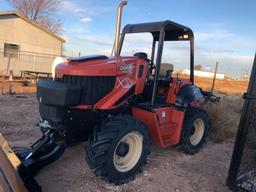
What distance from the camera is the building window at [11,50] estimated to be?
51.1 feet

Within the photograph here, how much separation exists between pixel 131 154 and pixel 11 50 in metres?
14.5

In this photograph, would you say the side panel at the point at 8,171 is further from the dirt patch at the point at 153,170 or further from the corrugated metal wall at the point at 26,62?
the corrugated metal wall at the point at 26,62

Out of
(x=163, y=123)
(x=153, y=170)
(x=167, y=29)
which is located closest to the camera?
(x=153, y=170)

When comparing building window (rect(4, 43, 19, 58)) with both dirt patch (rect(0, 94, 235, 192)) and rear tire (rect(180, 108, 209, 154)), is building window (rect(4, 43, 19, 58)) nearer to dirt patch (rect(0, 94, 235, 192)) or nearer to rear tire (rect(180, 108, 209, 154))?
dirt patch (rect(0, 94, 235, 192))

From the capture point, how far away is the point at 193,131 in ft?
16.9

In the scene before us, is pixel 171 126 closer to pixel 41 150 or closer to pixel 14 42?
pixel 41 150

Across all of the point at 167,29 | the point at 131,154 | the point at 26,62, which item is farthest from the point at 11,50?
the point at 131,154

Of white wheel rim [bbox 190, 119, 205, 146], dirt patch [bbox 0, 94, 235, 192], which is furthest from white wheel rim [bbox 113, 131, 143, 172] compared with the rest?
white wheel rim [bbox 190, 119, 205, 146]

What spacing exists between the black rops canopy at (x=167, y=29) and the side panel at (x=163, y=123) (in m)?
1.40

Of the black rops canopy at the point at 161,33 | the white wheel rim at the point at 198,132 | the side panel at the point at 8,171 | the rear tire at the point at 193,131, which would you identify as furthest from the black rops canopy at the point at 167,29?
the side panel at the point at 8,171

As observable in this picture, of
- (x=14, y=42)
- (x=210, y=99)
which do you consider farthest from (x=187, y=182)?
(x=14, y=42)

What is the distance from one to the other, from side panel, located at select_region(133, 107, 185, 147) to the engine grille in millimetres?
889

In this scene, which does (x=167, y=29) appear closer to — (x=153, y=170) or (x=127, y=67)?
(x=127, y=67)

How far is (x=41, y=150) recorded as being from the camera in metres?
3.57
